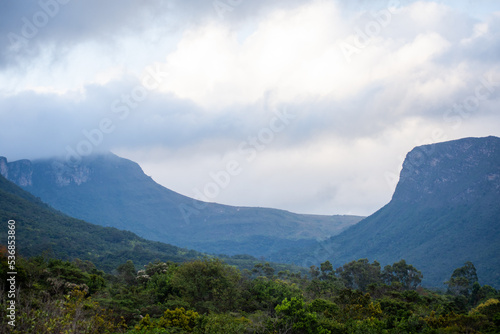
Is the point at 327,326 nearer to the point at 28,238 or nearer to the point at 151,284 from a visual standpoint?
the point at 151,284

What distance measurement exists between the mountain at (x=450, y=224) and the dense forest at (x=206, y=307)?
82484 mm

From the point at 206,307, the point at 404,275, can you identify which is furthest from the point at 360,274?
the point at 206,307

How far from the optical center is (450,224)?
153625 mm

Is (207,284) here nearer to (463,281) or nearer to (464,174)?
(463,281)

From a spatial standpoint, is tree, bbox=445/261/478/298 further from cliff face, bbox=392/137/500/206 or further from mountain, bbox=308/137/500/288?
cliff face, bbox=392/137/500/206

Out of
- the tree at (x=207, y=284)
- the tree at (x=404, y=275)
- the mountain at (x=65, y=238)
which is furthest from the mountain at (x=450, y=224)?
the tree at (x=207, y=284)

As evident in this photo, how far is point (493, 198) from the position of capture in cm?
15075

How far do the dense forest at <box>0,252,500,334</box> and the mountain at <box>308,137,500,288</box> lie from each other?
3247 inches

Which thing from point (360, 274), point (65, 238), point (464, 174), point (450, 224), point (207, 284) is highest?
point (464, 174)

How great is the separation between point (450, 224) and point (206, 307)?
141089 millimetres

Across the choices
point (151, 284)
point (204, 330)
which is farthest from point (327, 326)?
point (151, 284)

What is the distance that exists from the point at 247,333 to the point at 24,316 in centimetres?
1495

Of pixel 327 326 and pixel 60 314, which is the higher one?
pixel 60 314

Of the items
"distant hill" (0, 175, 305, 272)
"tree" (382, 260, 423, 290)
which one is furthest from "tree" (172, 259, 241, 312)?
"distant hill" (0, 175, 305, 272)
